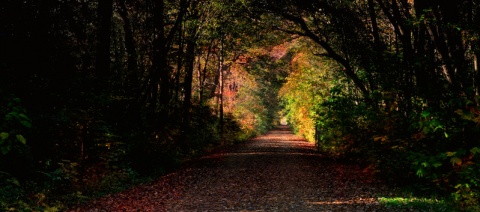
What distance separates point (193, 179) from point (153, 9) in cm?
773

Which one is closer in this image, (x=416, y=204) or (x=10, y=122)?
(x=10, y=122)

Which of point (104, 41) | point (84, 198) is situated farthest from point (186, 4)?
point (84, 198)

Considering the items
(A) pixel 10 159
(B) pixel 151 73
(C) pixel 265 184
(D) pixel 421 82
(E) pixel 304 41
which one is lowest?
(C) pixel 265 184

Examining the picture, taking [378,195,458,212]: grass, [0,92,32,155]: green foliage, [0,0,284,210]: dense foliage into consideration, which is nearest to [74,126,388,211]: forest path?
[378,195,458,212]: grass

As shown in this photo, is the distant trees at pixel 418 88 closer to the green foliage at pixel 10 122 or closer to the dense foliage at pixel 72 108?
the dense foliage at pixel 72 108

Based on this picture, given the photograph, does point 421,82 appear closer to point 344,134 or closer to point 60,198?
point 344,134

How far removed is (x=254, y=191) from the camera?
10859mm

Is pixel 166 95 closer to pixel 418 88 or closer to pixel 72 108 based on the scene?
pixel 72 108

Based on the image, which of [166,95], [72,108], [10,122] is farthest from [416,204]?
[166,95]

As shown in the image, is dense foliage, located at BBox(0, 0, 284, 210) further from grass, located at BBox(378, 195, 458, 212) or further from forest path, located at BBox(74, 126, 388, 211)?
grass, located at BBox(378, 195, 458, 212)

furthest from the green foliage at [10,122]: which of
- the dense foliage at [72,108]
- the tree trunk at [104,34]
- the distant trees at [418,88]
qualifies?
the distant trees at [418,88]

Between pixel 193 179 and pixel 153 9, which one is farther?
pixel 153 9

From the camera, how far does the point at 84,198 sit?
9.73 m

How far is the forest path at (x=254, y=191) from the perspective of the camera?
8.97 m
